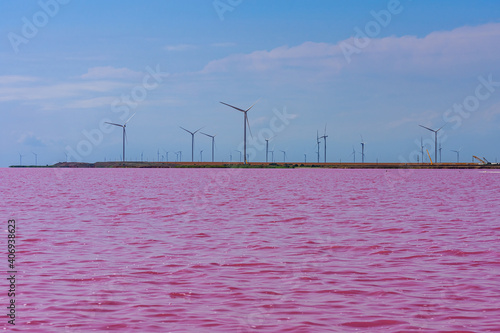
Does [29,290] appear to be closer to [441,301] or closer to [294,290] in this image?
[294,290]

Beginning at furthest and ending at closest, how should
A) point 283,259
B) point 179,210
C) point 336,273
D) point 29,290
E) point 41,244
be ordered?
point 179,210, point 41,244, point 283,259, point 336,273, point 29,290

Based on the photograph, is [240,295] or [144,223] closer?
[240,295]

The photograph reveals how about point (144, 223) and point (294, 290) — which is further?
point (144, 223)

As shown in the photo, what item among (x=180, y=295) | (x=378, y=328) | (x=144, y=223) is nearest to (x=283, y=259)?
(x=180, y=295)

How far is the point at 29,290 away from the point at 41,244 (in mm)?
7734

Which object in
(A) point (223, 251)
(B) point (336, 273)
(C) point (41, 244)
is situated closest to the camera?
(B) point (336, 273)

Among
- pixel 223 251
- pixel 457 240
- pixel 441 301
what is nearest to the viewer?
pixel 441 301

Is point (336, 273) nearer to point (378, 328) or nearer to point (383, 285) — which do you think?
point (383, 285)

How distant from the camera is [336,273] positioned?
1603cm

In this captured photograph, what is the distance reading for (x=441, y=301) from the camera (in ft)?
42.2

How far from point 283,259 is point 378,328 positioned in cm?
746

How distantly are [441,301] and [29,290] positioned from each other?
9.25 metres

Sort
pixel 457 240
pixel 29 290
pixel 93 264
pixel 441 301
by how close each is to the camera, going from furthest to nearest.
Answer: pixel 457 240 < pixel 93 264 < pixel 29 290 < pixel 441 301

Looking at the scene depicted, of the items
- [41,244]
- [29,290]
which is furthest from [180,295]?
[41,244]
